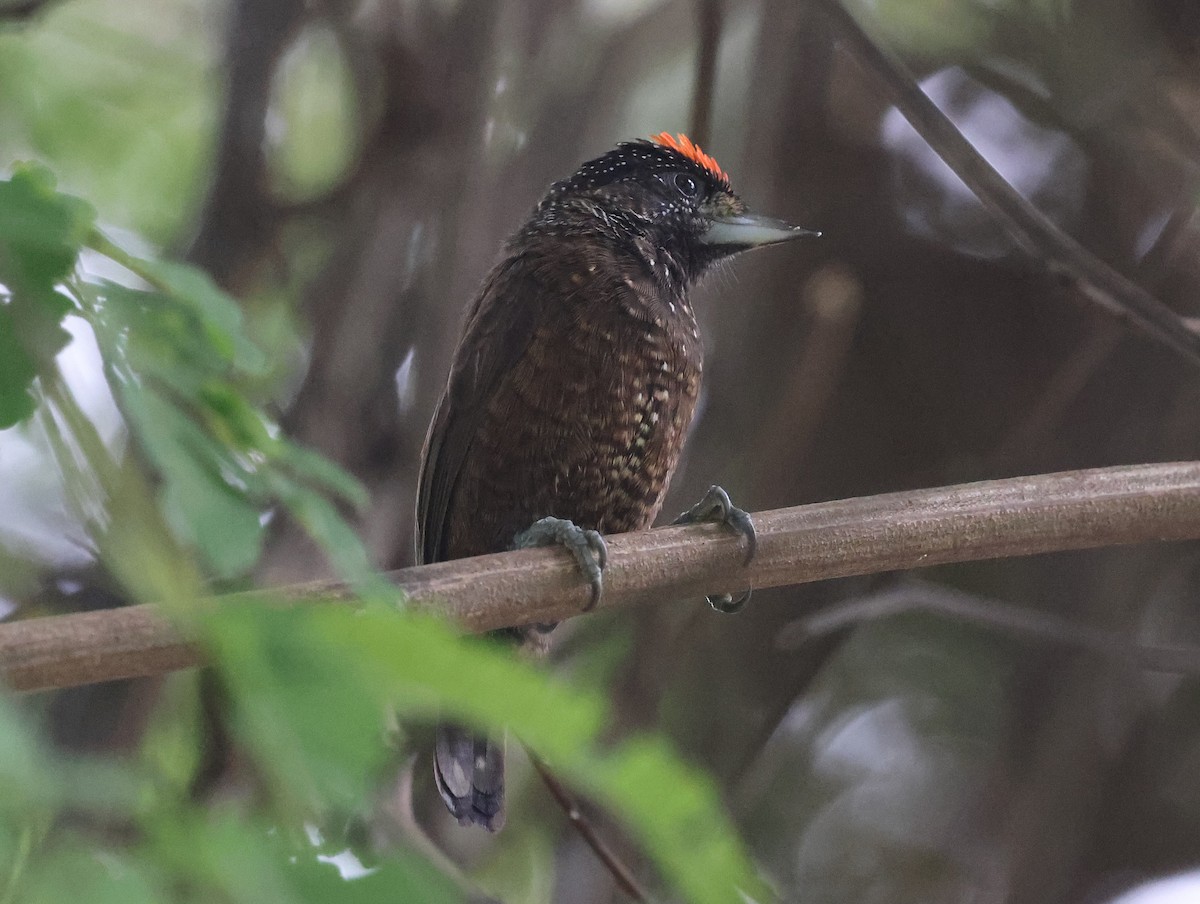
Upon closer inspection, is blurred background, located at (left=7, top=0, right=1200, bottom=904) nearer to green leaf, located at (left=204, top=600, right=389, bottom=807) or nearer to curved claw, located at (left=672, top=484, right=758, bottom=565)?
curved claw, located at (left=672, top=484, right=758, bottom=565)

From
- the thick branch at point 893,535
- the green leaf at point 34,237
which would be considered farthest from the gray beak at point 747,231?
the green leaf at point 34,237

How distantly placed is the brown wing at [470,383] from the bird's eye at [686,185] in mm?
487

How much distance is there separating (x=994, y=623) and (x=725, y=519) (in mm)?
1103

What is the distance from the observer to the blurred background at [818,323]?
3.09 m

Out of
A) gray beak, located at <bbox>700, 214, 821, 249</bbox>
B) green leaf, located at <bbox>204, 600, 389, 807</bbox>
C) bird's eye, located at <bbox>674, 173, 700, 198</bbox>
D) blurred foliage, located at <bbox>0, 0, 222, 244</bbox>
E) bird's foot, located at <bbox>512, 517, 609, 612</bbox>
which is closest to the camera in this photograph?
A: green leaf, located at <bbox>204, 600, 389, 807</bbox>

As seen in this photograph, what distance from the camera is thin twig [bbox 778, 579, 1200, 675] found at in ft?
8.83

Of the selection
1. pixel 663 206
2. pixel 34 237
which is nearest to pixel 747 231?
pixel 663 206

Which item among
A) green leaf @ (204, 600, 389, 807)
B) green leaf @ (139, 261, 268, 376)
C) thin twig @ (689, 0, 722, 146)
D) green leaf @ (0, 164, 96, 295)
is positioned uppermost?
thin twig @ (689, 0, 722, 146)

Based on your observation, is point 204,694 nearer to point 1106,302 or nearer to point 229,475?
point 229,475

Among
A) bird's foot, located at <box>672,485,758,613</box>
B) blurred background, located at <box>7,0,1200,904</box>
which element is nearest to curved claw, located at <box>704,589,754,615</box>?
bird's foot, located at <box>672,485,758,613</box>

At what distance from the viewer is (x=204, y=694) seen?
2.69 m

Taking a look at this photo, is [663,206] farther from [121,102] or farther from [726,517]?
[121,102]

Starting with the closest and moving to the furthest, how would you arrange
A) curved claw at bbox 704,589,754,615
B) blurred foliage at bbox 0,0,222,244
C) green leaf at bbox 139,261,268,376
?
green leaf at bbox 139,261,268,376 → curved claw at bbox 704,589,754,615 → blurred foliage at bbox 0,0,222,244

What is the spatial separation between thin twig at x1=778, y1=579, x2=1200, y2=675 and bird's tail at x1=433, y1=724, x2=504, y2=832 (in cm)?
78
